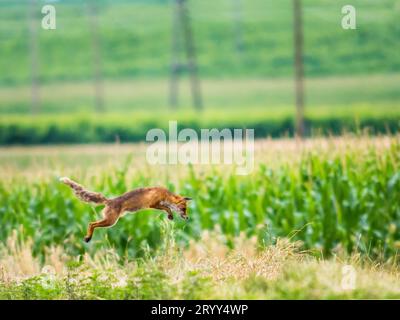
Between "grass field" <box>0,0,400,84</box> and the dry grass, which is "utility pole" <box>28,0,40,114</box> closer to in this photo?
"grass field" <box>0,0,400,84</box>

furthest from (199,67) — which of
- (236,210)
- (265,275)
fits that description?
(265,275)

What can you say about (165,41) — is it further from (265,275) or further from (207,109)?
(265,275)

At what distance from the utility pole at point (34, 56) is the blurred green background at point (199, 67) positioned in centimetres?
21

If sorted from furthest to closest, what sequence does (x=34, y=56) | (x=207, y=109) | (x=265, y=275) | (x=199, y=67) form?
(x=199, y=67) → (x=34, y=56) → (x=207, y=109) → (x=265, y=275)

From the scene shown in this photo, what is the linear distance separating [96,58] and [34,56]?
12.8 ft

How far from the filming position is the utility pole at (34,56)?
4406 cm

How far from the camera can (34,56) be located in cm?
5034

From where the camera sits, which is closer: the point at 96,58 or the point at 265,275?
the point at 265,275

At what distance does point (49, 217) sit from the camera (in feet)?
39.9

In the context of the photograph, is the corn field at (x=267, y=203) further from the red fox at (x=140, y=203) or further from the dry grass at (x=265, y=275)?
the red fox at (x=140, y=203)

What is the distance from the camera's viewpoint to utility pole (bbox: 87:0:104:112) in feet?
152

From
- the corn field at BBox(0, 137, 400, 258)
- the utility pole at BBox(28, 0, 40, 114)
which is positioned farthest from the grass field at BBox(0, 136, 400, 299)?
the utility pole at BBox(28, 0, 40, 114)
